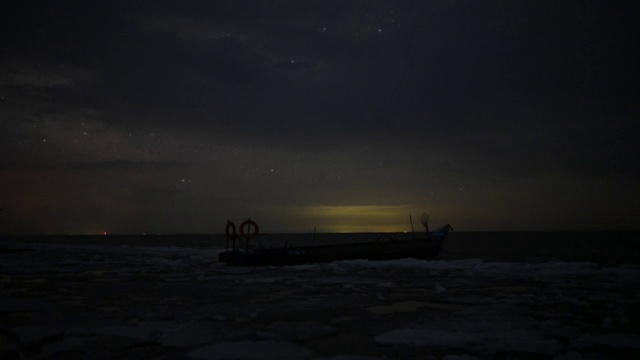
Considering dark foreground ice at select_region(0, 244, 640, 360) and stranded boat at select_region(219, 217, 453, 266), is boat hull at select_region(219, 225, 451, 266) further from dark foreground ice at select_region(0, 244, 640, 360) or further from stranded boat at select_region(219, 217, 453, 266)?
dark foreground ice at select_region(0, 244, 640, 360)

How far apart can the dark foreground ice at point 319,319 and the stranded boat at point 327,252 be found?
952 centimetres

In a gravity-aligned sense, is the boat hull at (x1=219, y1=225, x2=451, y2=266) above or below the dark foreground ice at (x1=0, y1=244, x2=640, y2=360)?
above

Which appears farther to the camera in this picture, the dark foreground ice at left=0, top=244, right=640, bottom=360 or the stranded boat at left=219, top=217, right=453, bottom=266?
the stranded boat at left=219, top=217, right=453, bottom=266

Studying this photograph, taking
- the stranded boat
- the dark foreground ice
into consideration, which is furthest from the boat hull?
the dark foreground ice

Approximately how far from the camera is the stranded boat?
28202 millimetres

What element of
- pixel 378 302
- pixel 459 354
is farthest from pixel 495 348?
pixel 378 302

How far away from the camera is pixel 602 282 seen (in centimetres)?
1858

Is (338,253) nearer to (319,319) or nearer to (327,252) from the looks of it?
(327,252)

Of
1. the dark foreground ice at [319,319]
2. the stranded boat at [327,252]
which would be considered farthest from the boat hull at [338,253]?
the dark foreground ice at [319,319]

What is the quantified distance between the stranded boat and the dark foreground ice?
31.2ft

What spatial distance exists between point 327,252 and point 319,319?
20.5 m

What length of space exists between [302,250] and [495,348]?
23.0 metres

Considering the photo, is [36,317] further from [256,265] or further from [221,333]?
[256,265]

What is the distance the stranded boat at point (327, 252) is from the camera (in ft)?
92.5
